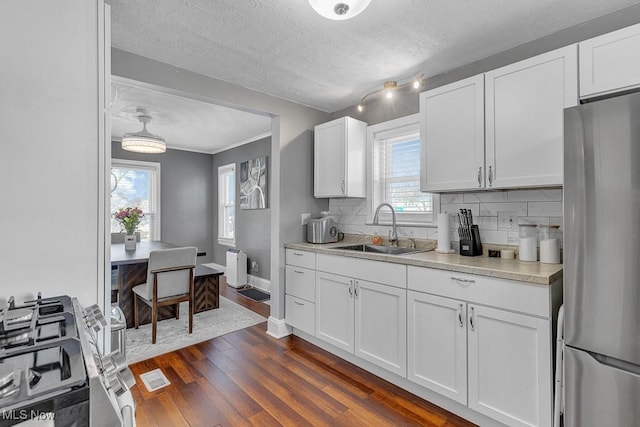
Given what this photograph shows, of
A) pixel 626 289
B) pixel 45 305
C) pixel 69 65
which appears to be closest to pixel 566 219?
pixel 626 289

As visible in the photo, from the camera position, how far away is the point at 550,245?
6.07ft

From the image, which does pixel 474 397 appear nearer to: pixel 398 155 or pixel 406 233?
pixel 406 233

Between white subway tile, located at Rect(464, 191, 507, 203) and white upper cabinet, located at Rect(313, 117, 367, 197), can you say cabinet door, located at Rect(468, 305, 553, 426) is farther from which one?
white upper cabinet, located at Rect(313, 117, 367, 197)

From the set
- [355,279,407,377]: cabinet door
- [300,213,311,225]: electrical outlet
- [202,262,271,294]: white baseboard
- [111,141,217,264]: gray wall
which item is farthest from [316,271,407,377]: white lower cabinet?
[111,141,217,264]: gray wall

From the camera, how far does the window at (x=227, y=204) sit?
18.9 ft

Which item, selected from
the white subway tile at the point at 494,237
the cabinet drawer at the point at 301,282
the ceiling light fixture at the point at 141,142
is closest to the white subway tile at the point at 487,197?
the white subway tile at the point at 494,237

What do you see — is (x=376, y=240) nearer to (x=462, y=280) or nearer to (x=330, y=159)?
(x=330, y=159)

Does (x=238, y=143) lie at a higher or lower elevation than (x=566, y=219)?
higher

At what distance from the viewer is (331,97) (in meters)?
3.08

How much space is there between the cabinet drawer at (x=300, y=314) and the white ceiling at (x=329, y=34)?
6.64ft

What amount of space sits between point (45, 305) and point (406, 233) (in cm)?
248

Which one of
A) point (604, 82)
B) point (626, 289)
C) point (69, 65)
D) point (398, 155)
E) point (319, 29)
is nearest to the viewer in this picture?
point (626, 289)

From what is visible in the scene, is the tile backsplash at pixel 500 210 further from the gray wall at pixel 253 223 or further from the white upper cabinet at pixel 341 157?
the gray wall at pixel 253 223

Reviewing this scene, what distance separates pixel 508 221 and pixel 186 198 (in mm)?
5430
